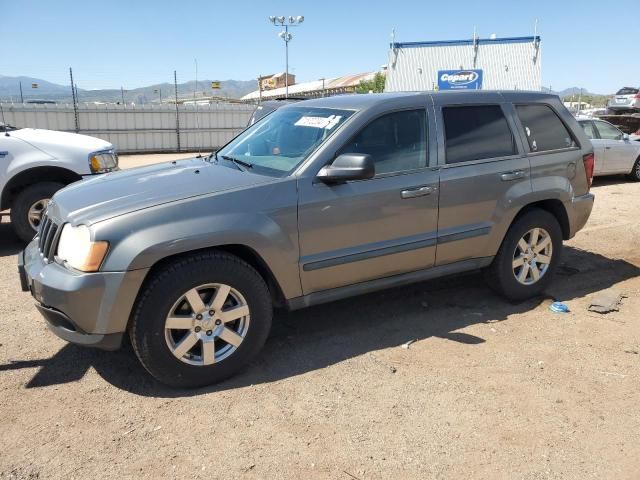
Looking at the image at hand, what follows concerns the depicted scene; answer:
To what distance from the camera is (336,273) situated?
3.71 metres

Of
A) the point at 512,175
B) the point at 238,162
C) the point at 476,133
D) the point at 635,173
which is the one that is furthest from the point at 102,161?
the point at 635,173

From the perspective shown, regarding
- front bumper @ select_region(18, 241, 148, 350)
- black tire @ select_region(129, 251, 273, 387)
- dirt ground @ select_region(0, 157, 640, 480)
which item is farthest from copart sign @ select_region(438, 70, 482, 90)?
front bumper @ select_region(18, 241, 148, 350)

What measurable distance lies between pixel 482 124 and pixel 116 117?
63.9 ft

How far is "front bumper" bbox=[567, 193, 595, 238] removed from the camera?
4867 mm

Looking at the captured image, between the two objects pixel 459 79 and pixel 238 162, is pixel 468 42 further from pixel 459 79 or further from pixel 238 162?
pixel 238 162

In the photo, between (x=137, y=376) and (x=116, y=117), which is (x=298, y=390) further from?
(x=116, y=117)

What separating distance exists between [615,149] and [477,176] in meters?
9.56

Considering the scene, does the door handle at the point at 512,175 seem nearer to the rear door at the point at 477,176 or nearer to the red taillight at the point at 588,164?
the rear door at the point at 477,176

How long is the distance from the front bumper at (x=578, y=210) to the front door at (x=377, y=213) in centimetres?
161

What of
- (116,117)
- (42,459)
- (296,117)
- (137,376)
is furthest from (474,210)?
(116,117)

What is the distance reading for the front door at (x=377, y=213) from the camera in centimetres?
358

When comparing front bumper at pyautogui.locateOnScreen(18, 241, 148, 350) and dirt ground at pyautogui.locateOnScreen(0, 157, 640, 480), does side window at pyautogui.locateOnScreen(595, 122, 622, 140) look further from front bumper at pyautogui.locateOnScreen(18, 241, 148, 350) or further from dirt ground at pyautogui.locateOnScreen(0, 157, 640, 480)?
front bumper at pyautogui.locateOnScreen(18, 241, 148, 350)

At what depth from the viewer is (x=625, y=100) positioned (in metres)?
23.0

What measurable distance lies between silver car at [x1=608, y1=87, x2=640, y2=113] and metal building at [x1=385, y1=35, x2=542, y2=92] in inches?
312
